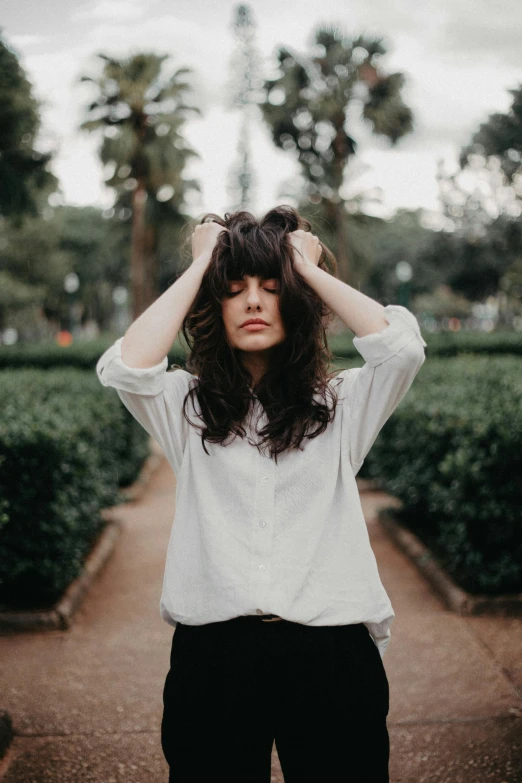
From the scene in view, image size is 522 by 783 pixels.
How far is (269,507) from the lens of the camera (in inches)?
67.6

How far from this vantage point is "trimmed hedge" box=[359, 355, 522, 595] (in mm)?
4383

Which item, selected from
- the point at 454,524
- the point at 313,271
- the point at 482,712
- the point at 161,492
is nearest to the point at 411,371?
the point at 313,271

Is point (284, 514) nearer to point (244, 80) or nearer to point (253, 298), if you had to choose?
point (253, 298)

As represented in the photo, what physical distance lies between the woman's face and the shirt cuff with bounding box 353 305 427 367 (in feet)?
0.72

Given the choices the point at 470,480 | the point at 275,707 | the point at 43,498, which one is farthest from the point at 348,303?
the point at 43,498

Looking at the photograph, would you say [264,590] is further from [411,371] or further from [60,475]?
[60,475]

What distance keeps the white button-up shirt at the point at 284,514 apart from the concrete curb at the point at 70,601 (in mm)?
2741

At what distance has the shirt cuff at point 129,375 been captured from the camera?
68.8 inches

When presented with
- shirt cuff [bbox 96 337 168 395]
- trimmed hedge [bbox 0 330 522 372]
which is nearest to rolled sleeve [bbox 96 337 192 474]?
shirt cuff [bbox 96 337 168 395]

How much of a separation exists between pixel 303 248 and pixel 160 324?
41 centimetres

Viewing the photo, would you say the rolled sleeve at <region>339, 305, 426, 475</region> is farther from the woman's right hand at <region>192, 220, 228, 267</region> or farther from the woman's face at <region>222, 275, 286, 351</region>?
the woman's right hand at <region>192, 220, 228, 267</region>

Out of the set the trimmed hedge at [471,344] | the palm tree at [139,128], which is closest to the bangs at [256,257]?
the trimmed hedge at [471,344]

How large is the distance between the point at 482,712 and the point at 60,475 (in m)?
2.72

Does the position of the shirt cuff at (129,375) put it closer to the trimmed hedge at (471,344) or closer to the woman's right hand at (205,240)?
the woman's right hand at (205,240)
